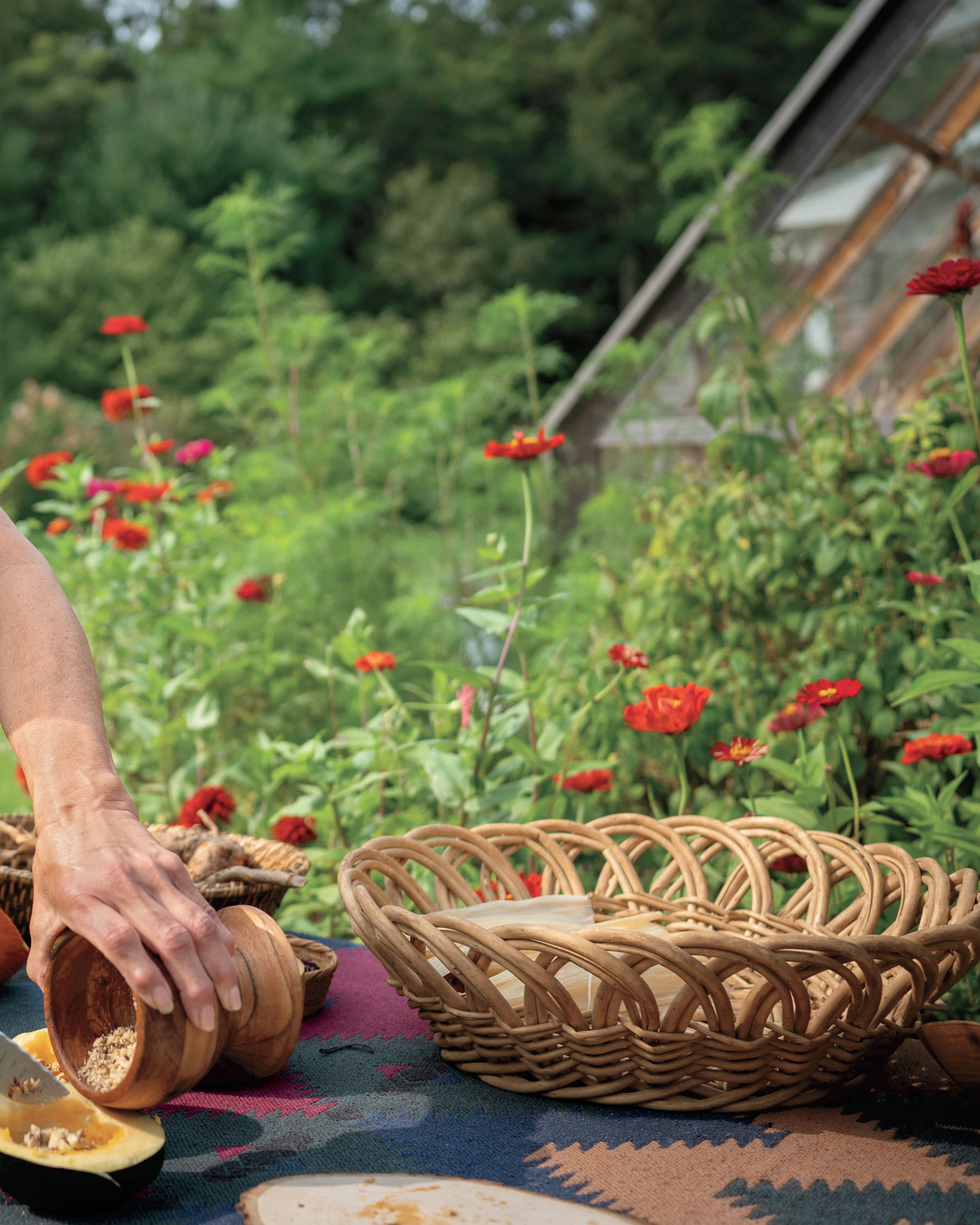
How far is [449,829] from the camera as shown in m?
1.20

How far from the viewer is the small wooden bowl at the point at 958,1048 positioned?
2.71ft

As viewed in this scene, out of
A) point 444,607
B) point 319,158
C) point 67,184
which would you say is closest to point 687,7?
point 319,158

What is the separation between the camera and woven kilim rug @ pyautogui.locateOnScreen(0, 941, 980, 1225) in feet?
2.38

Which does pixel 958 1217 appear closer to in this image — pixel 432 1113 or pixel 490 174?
pixel 432 1113

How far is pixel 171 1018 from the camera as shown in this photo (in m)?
0.72

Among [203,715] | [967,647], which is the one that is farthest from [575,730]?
[203,715]

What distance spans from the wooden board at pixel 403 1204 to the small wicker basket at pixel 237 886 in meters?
0.30

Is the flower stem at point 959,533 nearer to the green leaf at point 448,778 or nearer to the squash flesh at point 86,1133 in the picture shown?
the green leaf at point 448,778

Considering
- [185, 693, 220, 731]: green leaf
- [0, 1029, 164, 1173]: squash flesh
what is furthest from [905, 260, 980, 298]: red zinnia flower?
[185, 693, 220, 731]: green leaf

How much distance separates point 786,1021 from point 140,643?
2.00m

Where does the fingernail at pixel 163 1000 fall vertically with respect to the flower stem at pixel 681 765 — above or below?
above

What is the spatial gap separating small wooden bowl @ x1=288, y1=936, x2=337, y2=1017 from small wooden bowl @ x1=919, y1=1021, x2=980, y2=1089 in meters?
0.54

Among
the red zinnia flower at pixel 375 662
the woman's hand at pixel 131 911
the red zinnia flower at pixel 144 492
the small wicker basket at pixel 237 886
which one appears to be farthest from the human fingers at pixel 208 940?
the red zinnia flower at pixel 144 492

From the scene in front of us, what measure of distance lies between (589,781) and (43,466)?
1.71 m
